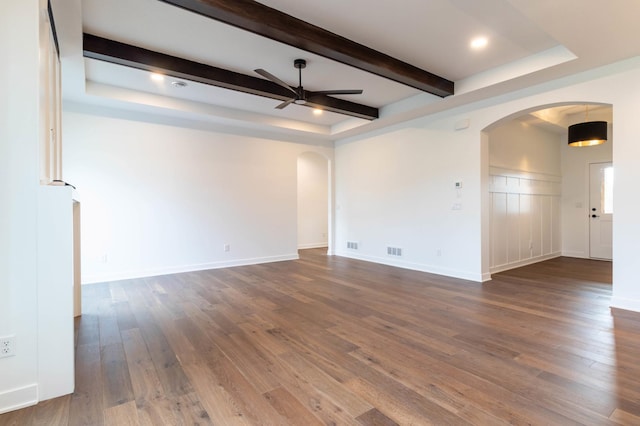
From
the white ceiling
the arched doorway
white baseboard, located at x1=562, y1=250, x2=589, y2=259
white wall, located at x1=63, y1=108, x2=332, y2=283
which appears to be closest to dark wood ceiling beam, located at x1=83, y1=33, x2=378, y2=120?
the white ceiling

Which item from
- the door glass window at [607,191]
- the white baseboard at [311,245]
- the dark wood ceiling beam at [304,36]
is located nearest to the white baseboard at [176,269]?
the white baseboard at [311,245]

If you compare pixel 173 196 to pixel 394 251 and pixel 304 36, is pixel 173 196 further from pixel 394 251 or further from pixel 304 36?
pixel 394 251

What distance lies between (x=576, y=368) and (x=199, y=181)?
572 cm

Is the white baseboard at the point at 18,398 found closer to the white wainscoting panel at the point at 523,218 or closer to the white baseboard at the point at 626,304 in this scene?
the white baseboard at the point at 626,304

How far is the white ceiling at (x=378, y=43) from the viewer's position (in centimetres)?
278

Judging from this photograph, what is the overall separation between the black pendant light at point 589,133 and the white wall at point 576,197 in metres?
2.09

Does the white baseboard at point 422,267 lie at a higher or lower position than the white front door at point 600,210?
lower

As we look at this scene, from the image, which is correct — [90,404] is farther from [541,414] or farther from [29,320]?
[541,414]

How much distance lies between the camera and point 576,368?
7.32 feet

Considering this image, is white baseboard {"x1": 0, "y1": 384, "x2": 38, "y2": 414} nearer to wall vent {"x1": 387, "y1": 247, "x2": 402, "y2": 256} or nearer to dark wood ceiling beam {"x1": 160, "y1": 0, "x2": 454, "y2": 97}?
dark wood ceiling beam {"x1": 160, "y1": 0, "x2": 454, "y2": 97}

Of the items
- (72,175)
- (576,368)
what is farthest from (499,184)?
(72,175)

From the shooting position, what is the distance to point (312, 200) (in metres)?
9.12

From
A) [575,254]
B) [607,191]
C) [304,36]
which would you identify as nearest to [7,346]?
[304,36]

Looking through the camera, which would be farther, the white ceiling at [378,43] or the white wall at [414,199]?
the white wall at [414,199]
